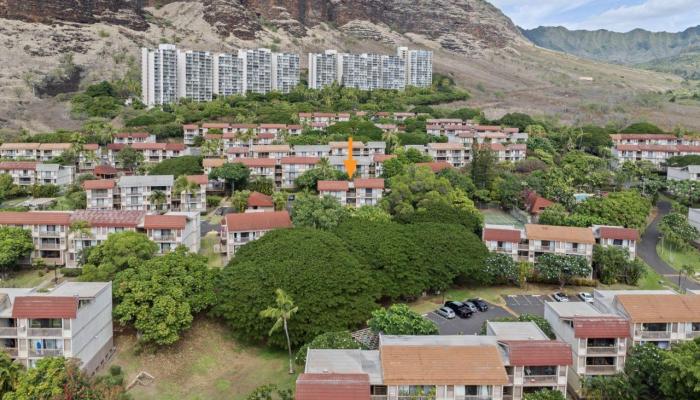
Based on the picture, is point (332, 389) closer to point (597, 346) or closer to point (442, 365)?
point (442, 365)

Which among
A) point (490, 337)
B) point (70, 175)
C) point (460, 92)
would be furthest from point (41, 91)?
point (490, 337)

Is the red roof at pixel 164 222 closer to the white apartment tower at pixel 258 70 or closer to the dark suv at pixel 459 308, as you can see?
the dark suv at pixel 459 308

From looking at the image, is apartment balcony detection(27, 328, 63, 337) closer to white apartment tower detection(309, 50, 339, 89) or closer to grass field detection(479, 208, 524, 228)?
grass field detection(479, 208, 524, 228)

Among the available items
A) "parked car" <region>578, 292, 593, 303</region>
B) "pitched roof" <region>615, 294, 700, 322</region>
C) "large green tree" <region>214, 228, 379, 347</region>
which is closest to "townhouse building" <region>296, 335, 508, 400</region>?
"large green tree" <region>214, 228, 379, 347</region>

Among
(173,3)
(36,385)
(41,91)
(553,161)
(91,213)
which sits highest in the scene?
(173,3)

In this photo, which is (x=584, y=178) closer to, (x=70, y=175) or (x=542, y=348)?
(x=542, y=348)
